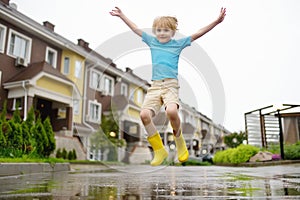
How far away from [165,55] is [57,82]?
1266cm

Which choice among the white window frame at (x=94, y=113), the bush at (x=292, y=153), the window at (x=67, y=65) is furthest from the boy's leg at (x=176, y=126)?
the window at (x=67, y=65)

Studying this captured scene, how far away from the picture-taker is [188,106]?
4.49 metres

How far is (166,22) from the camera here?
10.2 ft

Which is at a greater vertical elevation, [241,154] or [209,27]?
[209,27]

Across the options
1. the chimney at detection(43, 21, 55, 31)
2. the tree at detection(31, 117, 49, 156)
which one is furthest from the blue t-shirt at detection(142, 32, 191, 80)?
the chimney at detection(43, 21, 55, 31)

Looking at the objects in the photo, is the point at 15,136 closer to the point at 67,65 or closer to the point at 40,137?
the point at 40,137

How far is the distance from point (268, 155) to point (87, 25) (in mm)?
8975

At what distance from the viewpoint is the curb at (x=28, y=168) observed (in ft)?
15.9

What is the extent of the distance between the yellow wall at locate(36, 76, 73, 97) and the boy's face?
11.6 meters

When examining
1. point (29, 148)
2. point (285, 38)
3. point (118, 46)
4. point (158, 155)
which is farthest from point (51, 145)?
point (285, 38)

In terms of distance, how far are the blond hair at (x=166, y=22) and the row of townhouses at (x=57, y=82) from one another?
6.63 meters

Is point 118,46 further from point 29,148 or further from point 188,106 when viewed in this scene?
point 29,148

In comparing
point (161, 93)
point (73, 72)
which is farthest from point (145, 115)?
point (73, 72)

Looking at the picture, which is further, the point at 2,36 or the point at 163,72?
the point at 2,36
